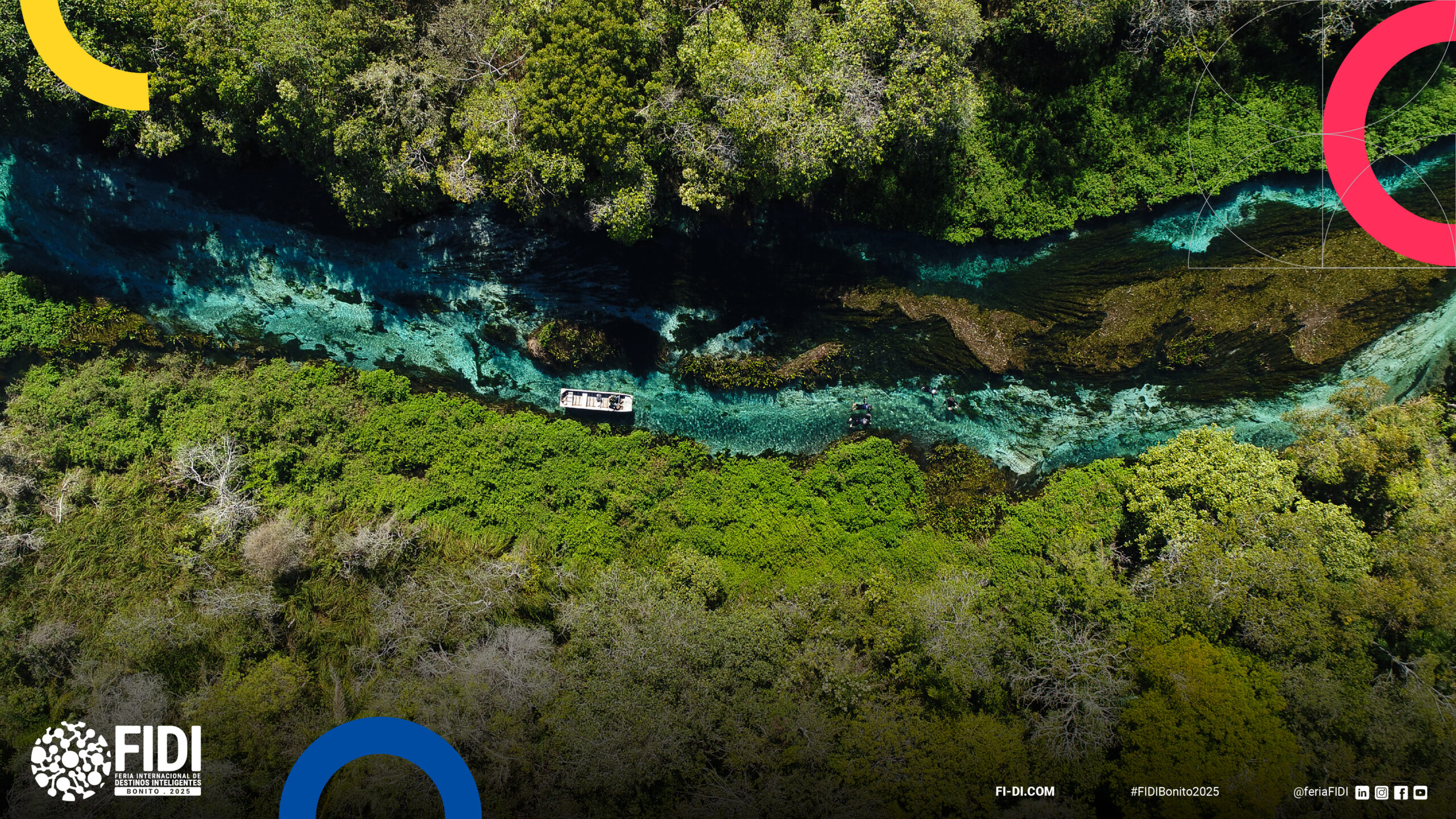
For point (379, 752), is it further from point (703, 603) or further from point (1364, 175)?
point (1364, 175)

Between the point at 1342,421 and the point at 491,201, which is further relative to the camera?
the point at 491,201

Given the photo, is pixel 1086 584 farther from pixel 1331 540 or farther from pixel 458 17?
pixel 458 17

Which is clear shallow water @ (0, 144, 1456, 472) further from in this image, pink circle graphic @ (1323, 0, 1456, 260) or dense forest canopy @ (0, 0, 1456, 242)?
pink circle graphic @ (1323, 0, 1456, 260)

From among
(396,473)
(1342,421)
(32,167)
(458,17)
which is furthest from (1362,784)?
(32,167)

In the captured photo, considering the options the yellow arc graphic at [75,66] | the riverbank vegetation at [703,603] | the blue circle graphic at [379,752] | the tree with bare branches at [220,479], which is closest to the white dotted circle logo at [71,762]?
the riverbank vegetation at [703,603]

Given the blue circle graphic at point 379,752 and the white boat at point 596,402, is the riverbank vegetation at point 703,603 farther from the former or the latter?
the white boat at point 596,402

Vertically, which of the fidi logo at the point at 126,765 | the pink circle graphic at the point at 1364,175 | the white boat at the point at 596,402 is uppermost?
the pink circle graphic at the point at 1364,175

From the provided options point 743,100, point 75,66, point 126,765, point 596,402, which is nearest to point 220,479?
point 126,765
